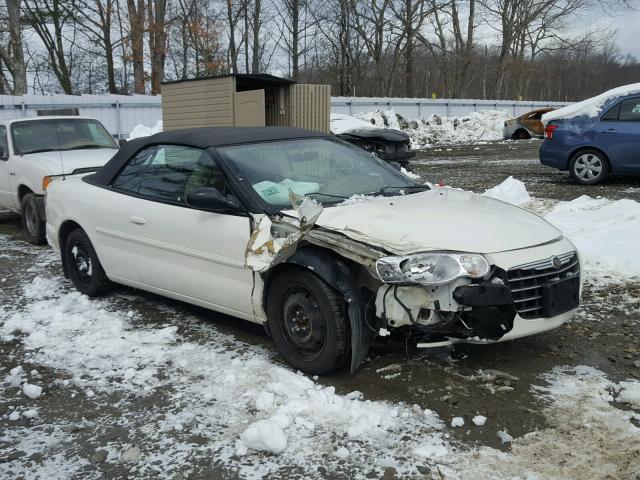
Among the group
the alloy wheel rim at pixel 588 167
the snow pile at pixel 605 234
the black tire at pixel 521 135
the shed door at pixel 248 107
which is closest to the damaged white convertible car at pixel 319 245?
the snow pile at pixel 605 234

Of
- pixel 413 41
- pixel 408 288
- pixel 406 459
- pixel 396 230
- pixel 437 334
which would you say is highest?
pixel 413 41

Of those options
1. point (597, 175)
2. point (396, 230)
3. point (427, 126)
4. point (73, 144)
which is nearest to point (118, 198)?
point (396, 230)

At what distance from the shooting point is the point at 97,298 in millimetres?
5645

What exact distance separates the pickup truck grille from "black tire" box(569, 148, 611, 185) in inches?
334

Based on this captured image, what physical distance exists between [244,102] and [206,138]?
896cm

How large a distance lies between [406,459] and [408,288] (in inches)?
36.7

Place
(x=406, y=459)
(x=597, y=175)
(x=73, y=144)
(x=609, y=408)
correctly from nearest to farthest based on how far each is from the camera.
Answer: (x=406, y=459)
(x=609, y=408)
(x=73, y=144)
(x=597, y=175)

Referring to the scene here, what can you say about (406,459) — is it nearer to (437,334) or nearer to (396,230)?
(437,334)

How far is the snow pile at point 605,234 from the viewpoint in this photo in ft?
19.5

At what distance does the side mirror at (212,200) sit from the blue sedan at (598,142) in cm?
888

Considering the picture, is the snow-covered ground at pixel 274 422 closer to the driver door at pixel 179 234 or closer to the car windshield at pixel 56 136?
the driver door at pixel 179 234

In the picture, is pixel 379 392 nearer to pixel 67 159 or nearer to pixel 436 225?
pixel 436 225

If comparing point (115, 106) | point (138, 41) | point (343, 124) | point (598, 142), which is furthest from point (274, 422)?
point (138, 41)

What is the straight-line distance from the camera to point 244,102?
1345 cm
